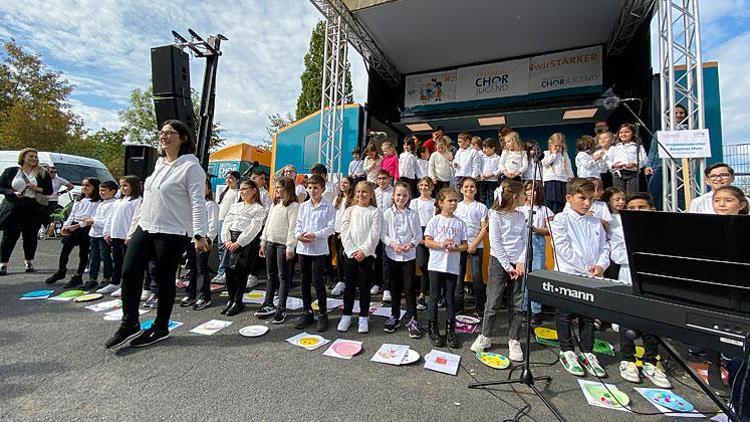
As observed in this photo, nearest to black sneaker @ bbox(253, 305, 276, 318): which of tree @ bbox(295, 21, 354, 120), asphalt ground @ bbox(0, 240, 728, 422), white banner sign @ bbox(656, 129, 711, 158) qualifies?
asphalt ground @ bbox(0, 240, 728, 422)

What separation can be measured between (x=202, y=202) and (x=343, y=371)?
196 centimetres

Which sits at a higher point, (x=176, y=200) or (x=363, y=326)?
(x=176, y=200)

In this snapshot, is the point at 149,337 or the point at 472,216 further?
the point at 472,216

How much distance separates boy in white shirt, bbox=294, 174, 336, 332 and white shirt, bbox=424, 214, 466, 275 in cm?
117

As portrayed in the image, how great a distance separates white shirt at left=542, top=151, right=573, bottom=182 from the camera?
5.16 m

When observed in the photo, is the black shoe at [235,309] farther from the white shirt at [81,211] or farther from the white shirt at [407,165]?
the white shirt at [407,165]

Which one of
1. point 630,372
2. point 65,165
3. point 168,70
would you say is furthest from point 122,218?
point 65,165

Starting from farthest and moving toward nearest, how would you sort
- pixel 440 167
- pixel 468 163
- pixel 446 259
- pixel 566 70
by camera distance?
1. pixel 566 70
2. pixel 440 167
3. pixel 468 163
4. pixel 446 259

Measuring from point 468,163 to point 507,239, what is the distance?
122 inches

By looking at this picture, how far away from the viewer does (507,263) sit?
3.14 m

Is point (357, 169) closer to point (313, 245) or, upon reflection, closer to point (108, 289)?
point (313, 245)

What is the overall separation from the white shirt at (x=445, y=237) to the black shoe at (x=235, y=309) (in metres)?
2.36

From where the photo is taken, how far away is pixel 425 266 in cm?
423

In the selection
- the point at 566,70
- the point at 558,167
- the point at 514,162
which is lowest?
the point at 558,167
